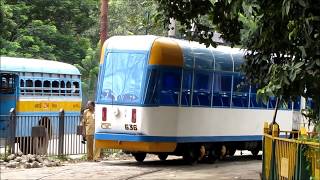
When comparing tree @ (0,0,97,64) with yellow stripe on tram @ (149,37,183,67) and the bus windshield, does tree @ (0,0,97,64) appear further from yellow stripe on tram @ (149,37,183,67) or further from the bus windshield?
yellow stripe on tram @ (149,37,183,67)

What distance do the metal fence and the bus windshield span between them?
6.24ft

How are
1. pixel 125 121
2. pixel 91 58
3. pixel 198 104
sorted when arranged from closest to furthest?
1. pixel 125 121
2. pixel 198 104
3. pixel 91 58

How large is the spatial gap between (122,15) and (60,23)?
6.05 meters

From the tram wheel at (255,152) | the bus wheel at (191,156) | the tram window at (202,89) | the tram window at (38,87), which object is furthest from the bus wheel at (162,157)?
the tram window at (38,87)

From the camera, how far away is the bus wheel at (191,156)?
16812 millimetres

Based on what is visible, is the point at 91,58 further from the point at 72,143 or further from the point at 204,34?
the point at 204,34

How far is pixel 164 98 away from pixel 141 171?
213 centimetres

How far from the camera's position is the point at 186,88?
1627cm

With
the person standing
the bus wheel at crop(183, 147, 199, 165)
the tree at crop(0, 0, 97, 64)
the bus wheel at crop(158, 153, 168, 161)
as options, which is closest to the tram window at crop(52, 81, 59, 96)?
the person standing

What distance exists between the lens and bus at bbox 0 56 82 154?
16.8 meters

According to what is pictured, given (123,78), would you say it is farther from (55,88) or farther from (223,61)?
(55,88)

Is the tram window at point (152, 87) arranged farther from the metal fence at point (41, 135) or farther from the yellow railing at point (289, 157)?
the yellow railing at point (289, 157)

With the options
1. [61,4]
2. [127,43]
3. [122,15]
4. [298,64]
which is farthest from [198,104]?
[122,15]

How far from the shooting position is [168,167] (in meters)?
16.0
